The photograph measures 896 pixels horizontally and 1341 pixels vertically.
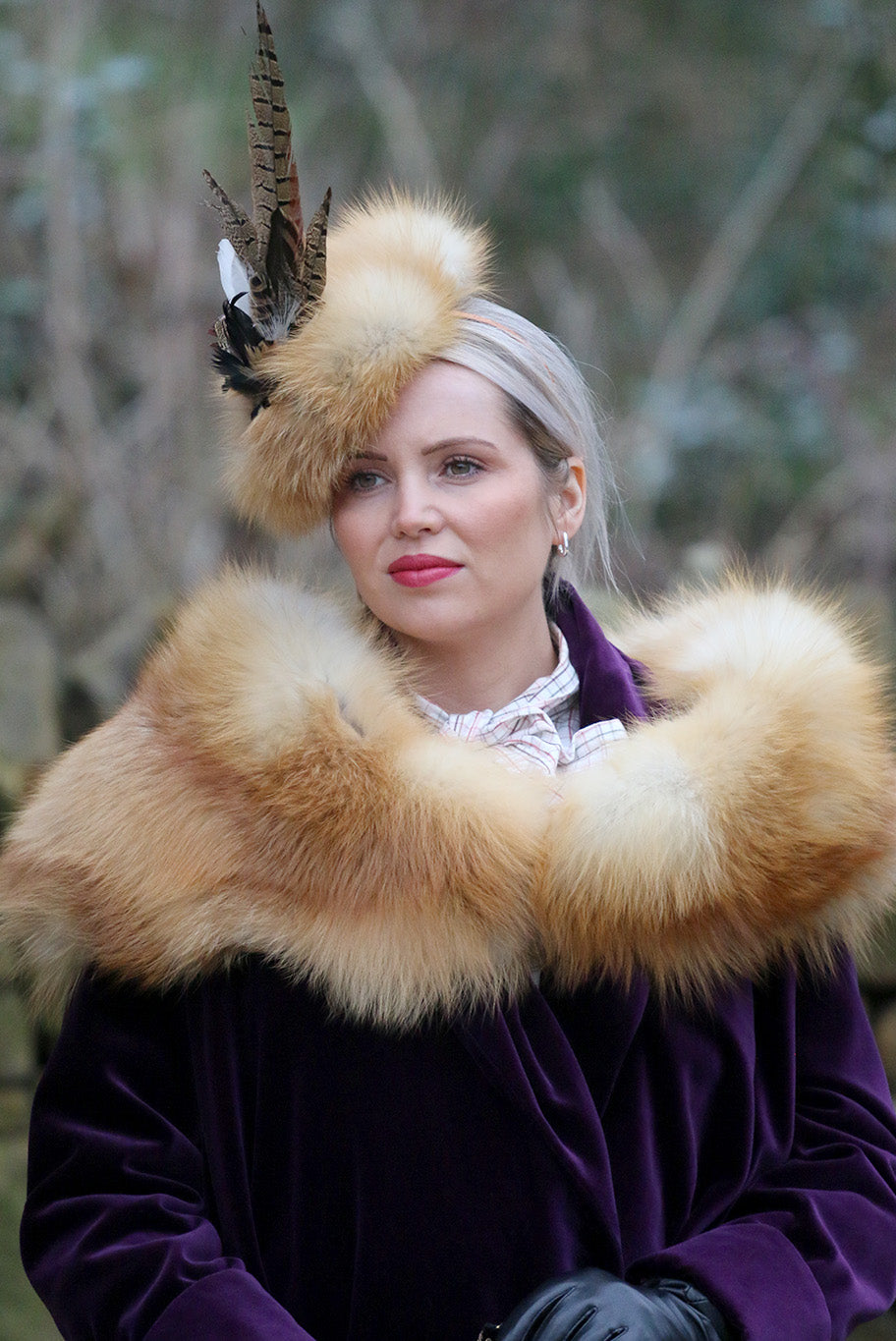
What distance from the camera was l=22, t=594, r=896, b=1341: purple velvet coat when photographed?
151cm

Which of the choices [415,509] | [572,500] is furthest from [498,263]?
[415,509]

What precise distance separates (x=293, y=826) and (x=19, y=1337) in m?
2.04

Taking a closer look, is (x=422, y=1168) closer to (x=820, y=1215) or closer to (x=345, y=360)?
(x=820, y=1215)

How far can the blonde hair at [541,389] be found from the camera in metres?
1.73

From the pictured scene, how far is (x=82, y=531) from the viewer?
4.18 m

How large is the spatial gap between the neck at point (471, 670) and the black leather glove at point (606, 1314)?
707mm

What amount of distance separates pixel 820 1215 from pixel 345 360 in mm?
1104

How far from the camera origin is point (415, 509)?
5.46ft

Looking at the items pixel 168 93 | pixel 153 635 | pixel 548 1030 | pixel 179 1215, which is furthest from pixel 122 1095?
pixel 168 93

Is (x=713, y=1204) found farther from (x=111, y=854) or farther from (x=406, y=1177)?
(x=111, y=854)

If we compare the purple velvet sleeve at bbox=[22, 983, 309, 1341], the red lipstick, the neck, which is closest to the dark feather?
the red lipstick

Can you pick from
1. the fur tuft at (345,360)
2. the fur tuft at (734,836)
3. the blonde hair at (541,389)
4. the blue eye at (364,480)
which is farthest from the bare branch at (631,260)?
the fur tuft at (734,836)

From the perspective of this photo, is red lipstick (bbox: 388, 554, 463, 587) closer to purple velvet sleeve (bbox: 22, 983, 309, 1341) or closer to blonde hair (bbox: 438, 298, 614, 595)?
blonde hair (bbox: 438, 298, 614, 595)

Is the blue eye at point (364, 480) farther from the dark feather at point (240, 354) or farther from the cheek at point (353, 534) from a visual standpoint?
the dark feather at point (240, 354)
